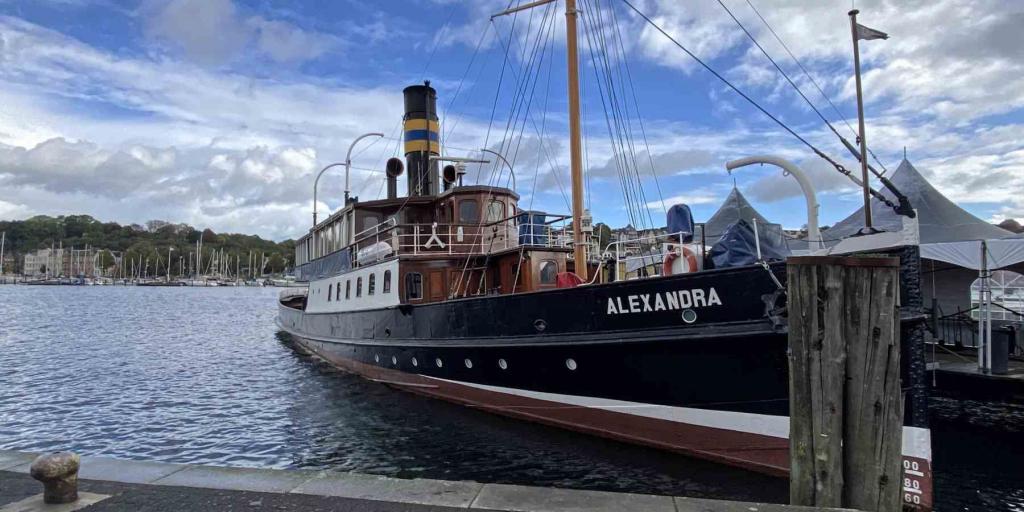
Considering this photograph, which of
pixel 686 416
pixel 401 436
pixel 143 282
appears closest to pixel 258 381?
pixel 401 436

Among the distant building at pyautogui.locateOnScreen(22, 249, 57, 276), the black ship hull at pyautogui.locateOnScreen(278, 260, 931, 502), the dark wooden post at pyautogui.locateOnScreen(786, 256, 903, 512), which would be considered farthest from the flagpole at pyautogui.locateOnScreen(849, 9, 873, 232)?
the distant building at pyautogui.locateOnScreen(22, 249, 57, 276)

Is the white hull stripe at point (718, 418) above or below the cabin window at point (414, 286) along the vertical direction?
below

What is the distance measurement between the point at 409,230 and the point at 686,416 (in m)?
9.53

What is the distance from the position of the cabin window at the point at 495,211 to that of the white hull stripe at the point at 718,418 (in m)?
5.67

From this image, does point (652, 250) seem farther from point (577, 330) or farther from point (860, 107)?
point (860, 107)

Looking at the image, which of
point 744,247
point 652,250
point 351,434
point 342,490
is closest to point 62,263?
point 351,434

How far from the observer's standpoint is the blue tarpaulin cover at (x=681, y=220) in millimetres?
10648

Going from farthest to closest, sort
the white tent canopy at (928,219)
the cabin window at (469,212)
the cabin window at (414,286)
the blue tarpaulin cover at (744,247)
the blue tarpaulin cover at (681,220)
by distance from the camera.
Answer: the white tent canopy at (928,219)
the cabin window at (469,212)
the cabin window at (414,286)
the blue tarpaulin cover at (681,220)
the blue tarpaulin cover at (744,247)

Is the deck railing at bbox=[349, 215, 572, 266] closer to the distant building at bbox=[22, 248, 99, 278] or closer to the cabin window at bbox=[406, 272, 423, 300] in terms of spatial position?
the cabin window at bbox=[406, 272, 423, 300]

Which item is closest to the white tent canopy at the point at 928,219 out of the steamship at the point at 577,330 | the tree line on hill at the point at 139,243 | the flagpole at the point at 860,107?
the flagpole at the point at 860,107

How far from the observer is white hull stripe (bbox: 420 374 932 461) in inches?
289

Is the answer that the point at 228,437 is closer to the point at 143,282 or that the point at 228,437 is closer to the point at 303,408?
the point at 303,408

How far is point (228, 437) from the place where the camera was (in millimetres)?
11633

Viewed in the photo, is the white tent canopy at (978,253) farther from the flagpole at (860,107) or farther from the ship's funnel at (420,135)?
the ship's funnel at (420,135)
